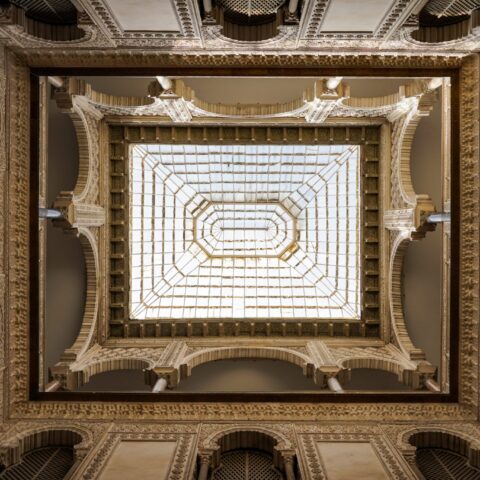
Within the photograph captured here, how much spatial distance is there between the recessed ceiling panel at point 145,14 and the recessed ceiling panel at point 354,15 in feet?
9.23

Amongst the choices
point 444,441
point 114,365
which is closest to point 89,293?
point 114,365

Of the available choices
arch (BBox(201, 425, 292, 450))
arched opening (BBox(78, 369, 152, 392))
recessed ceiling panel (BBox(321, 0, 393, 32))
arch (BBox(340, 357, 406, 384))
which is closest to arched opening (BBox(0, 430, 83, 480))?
arch (BBox(201, 425, 292, 450))

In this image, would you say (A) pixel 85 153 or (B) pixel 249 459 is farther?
(A) pixel 85 153

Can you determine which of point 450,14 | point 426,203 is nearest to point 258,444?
point 426,203

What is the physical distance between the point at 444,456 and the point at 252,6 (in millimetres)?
9926

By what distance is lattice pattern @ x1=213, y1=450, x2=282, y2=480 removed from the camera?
9750mm

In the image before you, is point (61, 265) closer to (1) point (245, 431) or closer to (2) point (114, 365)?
(2) point (114, 365)

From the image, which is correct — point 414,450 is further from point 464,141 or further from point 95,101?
point 95,101

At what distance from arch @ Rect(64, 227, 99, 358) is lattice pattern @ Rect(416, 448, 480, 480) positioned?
32.8ft

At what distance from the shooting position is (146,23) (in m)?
9.41

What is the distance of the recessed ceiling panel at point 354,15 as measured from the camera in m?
8.69

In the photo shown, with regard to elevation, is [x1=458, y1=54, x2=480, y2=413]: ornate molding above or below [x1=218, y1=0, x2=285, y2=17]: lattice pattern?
below

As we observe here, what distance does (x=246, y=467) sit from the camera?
10023 millimetres

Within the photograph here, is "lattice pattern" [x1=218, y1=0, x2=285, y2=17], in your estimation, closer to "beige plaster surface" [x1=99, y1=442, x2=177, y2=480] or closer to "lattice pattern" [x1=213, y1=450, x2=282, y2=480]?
"beige plaster surface" [x1=99, y1=442, x2=177, y2=480]
